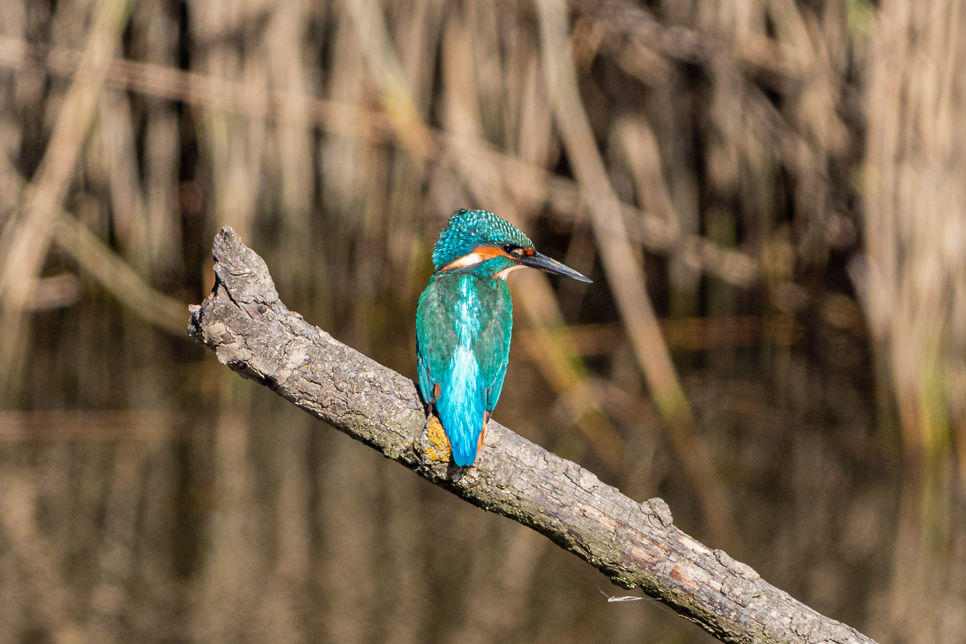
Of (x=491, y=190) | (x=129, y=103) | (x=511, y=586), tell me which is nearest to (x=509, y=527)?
(x=511, y=586)

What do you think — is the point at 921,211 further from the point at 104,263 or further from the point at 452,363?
the point at 104,263

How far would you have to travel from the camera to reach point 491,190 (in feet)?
16.3

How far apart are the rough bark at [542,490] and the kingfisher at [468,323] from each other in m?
0.06

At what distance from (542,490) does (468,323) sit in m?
0.46

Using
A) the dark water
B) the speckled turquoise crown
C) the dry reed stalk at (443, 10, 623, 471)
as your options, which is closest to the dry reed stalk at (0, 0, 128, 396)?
the dark water

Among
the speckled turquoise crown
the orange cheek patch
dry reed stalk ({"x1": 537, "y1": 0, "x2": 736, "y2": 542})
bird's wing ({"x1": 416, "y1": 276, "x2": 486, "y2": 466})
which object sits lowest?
bird's wing ({"x1": 416, "y1": 276, "x2": 486, "y2": 466})

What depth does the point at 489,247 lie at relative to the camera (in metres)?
2.17

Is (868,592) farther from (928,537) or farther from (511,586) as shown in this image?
(511,586)

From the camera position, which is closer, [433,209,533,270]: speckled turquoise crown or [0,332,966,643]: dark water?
[433,209,533,270]: speckled turquoise crown

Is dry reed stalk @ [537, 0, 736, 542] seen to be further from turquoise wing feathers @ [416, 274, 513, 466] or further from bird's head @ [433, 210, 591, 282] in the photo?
turquoise wing feathers @ [416, 274, 513, 466]

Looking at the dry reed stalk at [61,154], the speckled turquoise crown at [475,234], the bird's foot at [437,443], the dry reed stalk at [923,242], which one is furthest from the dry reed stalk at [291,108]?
the bird's foot at [437,443]

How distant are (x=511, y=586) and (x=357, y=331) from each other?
126 inches

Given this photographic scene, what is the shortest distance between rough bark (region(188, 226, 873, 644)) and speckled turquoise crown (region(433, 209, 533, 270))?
0.51 meters

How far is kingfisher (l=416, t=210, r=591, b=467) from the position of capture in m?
1.75
